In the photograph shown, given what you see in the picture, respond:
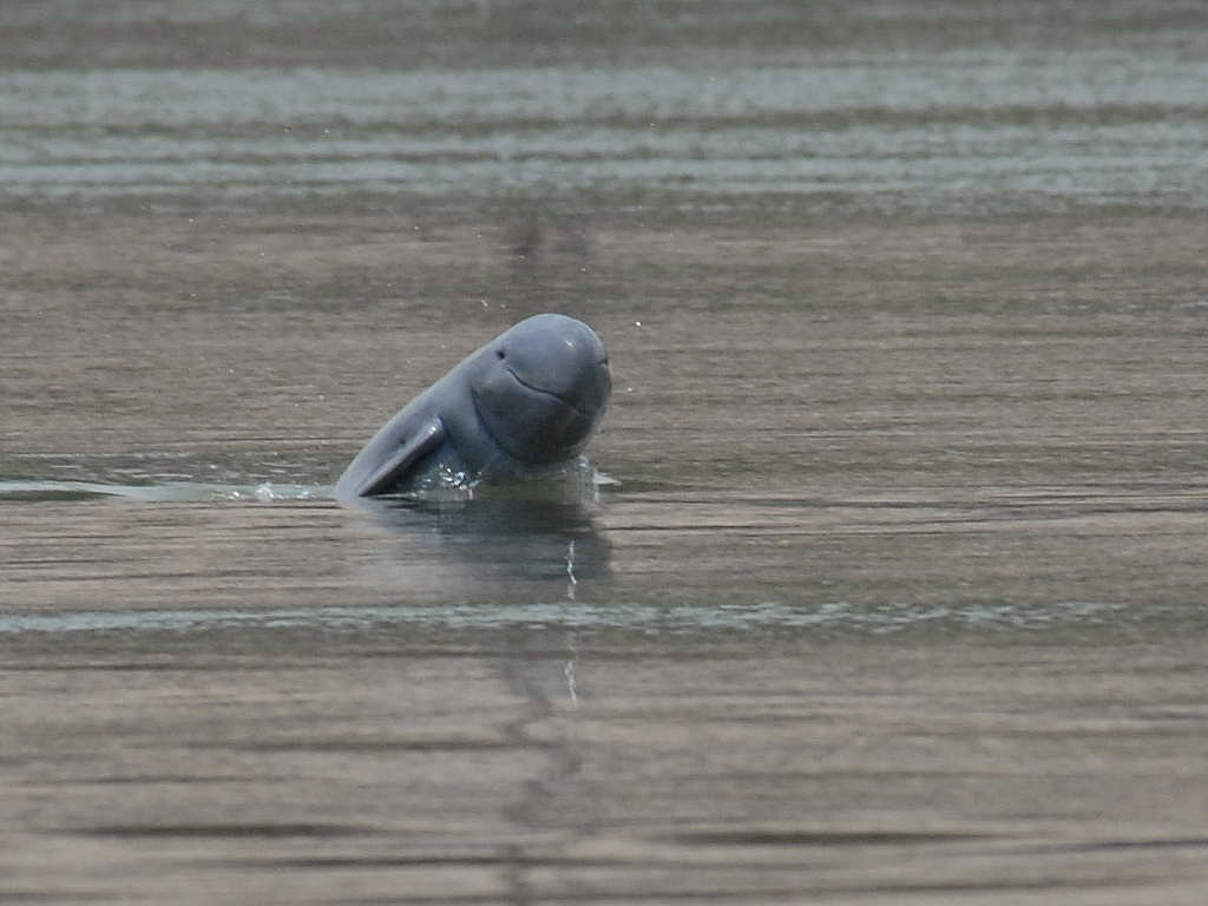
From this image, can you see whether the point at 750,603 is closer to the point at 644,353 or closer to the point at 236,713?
the point at 236,713

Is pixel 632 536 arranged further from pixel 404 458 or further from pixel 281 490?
pixel 281 490

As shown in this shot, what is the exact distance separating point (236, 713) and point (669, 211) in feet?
47.2

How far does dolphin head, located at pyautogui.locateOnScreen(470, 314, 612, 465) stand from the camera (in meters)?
12.8

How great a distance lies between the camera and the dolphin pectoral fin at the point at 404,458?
13.0 metres

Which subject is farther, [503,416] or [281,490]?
[281,490]

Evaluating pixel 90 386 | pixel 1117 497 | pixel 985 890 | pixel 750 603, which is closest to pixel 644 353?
pixel 90 386

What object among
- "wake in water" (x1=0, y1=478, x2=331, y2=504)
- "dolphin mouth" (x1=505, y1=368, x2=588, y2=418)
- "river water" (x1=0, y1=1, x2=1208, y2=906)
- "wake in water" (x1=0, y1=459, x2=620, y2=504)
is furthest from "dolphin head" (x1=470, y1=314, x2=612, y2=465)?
"wake in water" (x1=0, y1=478, x2=331, y2=504)

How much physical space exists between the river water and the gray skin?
0.68 feet

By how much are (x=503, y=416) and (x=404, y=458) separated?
45 cm

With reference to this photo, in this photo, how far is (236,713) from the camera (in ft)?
30.9

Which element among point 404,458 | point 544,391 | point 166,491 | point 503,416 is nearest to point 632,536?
point 544,391

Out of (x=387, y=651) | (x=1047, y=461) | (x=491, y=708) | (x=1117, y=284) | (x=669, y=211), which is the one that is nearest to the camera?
(x=491, y=708)

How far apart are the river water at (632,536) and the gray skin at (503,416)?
21 centimetres

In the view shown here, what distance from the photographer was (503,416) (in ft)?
42.7
